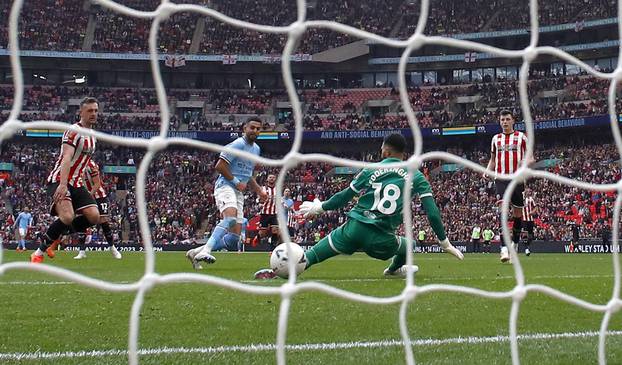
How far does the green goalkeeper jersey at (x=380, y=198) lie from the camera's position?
6566mm

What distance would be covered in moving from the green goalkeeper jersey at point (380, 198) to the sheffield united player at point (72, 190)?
3.21m

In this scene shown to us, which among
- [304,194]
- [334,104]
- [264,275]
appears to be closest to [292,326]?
[264,275]

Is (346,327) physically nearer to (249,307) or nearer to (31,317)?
(249,307)

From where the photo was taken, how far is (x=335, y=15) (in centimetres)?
4353

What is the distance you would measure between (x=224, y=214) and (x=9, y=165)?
2934cm

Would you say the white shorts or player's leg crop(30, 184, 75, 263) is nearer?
player's leg crop(30, 184, 75, 263)

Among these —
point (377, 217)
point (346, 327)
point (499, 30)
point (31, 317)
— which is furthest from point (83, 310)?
point (499, 30)

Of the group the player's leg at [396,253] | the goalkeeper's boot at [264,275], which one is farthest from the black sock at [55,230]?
the player's leg at [396,253]

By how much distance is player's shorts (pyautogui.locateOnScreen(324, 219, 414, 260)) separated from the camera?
6.70 meters

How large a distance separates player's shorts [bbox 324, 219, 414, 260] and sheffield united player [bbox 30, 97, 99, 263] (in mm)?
3052

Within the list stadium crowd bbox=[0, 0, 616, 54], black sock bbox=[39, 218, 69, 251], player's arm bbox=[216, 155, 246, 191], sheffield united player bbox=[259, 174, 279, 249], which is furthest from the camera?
stadium crowd bbox=[0, 0, 616, 54]

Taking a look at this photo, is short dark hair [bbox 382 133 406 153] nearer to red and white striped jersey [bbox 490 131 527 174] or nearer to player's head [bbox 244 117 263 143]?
player's head [bbox 244 117 263 143]

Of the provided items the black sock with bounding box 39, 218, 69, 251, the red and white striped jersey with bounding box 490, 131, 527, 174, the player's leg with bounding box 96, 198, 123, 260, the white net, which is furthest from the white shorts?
the white net

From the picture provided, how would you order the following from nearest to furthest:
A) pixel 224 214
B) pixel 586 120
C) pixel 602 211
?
pixel 224 214 < pixel 602 211 < pixel 586 120
